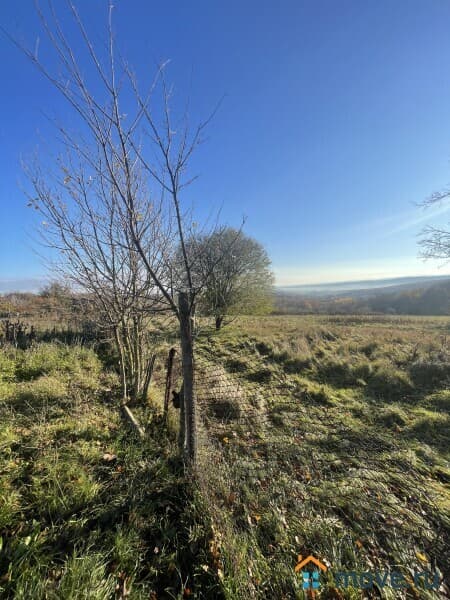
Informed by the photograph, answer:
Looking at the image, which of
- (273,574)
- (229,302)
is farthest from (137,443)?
(229,302)

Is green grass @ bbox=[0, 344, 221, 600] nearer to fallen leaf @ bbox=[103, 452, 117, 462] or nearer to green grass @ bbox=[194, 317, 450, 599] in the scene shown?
fallen leaf @ bbox=[103, 452, 117, 462]

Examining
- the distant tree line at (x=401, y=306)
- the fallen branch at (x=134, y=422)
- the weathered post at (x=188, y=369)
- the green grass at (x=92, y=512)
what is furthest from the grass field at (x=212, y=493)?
the distant tree line at (x=401, y=306)

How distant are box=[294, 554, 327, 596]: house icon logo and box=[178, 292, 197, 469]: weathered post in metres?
1.27

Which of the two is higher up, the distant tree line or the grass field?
the grass field

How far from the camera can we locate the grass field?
1.69 meters

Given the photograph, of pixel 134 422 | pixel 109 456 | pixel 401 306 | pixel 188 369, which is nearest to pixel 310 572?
pixel 188 369

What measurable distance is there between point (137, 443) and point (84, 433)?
0.77m

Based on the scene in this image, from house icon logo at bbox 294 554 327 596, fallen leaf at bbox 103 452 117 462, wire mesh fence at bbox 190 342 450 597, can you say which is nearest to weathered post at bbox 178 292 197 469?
wire mesh fence at bbox 190 342 450 597

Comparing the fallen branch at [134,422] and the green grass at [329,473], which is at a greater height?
the fallen branch at [134,422]

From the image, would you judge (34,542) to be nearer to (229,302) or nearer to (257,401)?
(257,401)

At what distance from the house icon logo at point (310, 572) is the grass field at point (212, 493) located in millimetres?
52

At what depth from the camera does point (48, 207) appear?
3541 millimetres

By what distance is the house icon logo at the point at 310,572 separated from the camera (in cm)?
169

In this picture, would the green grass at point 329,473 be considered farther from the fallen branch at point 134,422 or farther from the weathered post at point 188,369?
the fallen branch at point 134,422
